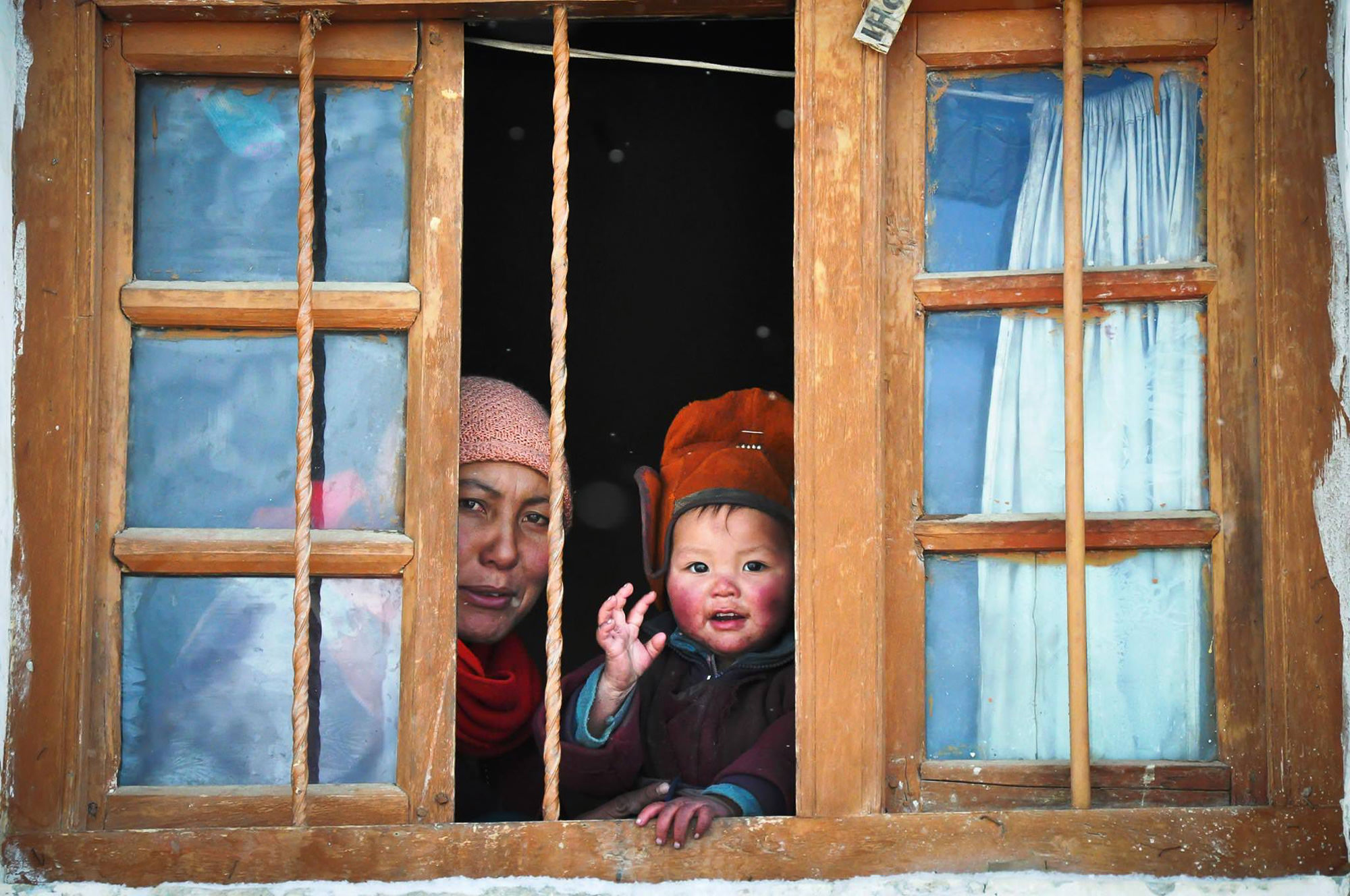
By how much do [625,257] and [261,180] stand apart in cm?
158

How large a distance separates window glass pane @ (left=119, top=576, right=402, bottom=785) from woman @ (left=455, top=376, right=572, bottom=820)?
71cm

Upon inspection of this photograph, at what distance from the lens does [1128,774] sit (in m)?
2.08

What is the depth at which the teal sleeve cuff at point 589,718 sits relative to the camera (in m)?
2.72

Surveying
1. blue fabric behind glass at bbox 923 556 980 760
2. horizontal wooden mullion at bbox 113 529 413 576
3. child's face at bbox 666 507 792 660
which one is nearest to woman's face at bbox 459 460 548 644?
child's face at bbox 666 507 792 660

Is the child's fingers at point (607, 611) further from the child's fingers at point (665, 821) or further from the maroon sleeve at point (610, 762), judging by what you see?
the child's fingers at point (665, 821)

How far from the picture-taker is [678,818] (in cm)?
203

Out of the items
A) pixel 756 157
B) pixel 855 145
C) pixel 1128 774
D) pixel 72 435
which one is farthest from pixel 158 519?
pixel 756 157

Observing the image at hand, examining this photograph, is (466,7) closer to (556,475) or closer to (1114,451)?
(556,475)

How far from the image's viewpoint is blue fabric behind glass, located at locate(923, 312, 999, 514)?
2156mm

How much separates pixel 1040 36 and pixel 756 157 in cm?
153

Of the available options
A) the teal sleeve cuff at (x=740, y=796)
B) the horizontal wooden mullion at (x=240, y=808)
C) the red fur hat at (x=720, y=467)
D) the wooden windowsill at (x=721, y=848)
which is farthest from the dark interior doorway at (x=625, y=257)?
the wooden windowsill at (x=721, y=848)

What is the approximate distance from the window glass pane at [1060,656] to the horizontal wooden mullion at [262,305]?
895 mm

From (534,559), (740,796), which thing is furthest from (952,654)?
(534,559)

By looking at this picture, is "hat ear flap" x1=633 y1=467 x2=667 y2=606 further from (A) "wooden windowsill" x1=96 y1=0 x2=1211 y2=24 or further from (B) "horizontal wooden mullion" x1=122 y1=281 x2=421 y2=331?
(A) "wooden windowsill" x1=96 y1=0 x2=1211 y2=24
